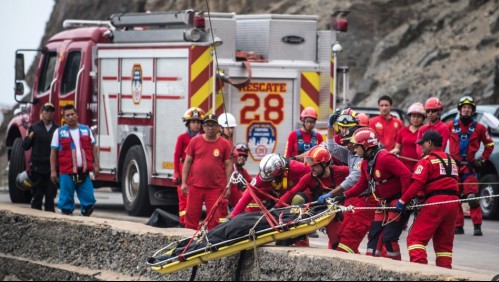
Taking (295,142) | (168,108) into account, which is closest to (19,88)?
(168,108)

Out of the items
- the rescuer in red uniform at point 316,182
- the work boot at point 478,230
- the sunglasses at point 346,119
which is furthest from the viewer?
the work boot at point 478,230

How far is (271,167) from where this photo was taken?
37.3ft

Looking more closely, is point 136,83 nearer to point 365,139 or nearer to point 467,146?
point 467,146

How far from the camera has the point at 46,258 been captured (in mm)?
12031

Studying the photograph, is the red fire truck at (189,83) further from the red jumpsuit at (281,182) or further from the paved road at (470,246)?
the red jumpsuit at (281,182)

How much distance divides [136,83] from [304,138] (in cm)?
440

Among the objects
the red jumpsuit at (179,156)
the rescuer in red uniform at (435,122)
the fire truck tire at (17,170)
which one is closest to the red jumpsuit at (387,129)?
the rescuer in red uniform at (435,122)

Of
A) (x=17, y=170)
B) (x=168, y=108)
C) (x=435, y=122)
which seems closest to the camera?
(x=435, y=122)

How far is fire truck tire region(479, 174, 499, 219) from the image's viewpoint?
18688mm

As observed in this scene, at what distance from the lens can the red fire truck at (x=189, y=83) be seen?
58.3 feet

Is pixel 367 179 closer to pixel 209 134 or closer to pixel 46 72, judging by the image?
pixel 209 134

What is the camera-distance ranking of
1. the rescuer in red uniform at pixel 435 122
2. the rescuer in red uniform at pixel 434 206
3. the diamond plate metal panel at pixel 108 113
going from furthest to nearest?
the diamond plate metal panel at pixel 108 113 → the rescuer in red uniform at pixel 435 122 → the rescuer in red uniform at pixel 434 206

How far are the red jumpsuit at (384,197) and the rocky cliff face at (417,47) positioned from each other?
50.3 ft

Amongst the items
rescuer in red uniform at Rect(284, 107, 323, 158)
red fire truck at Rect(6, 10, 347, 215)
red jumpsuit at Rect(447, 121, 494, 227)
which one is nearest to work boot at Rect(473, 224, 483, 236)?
red jumpsuit at Rect(447, 121, 494, 227)
